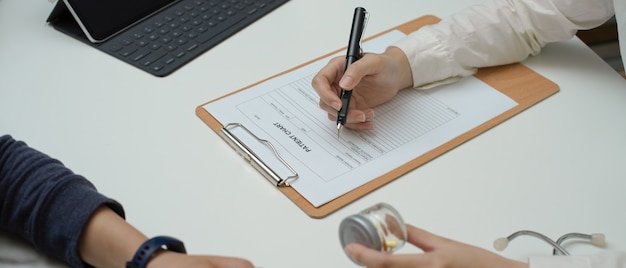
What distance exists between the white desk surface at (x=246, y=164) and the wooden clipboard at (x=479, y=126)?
10 millimetres

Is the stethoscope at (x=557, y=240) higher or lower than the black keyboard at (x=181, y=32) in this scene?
lower

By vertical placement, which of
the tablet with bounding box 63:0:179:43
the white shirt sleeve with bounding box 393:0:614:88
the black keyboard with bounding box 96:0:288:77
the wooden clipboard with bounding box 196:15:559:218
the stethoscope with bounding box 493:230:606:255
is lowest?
the stethoscope with bounding box 493:230:606:255

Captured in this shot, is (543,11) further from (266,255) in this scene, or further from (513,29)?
(266,255)

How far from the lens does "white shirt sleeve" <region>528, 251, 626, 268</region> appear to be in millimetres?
636

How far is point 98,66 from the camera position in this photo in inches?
38.7

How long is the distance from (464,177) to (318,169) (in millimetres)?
186

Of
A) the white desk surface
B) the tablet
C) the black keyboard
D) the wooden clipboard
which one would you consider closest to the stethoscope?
the white desk surface

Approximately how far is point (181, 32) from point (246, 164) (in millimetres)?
357

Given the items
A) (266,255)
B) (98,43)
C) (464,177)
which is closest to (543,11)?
(464,177)

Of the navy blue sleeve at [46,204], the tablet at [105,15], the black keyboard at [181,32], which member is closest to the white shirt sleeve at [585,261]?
the navy blue sleeve at [46,204]

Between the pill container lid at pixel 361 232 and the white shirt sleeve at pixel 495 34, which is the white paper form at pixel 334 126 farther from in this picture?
the pill container lid at pixel 361 232

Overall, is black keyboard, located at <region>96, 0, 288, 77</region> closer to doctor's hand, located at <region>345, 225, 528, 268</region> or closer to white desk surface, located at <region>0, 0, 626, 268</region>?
white desk surface, located at <region>0, 0, 626, 268</region>

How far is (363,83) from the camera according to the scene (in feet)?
3.01

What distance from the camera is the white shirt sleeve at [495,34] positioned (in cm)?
98
